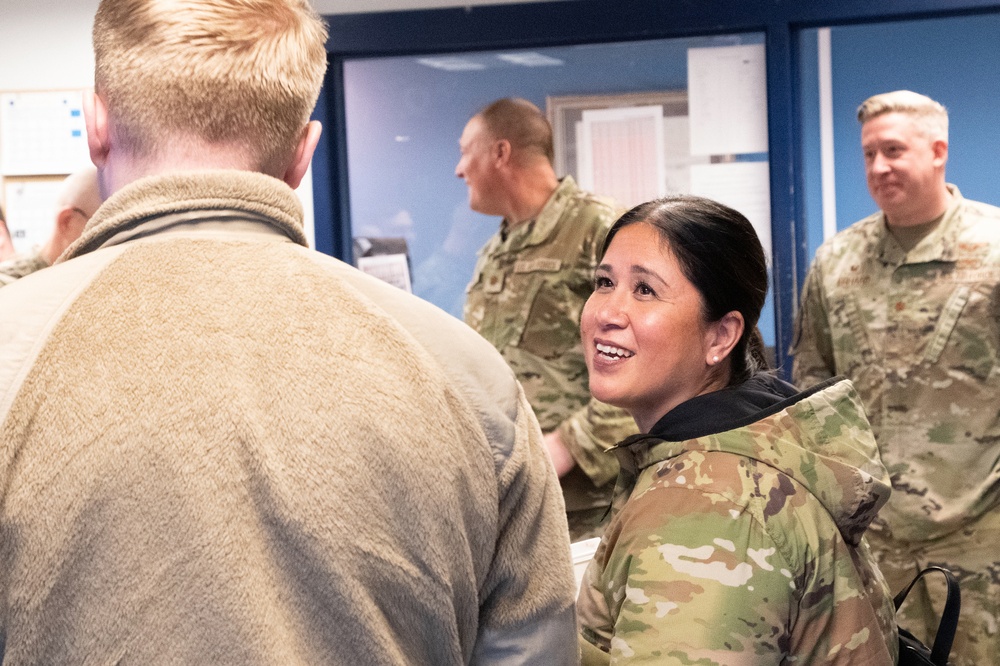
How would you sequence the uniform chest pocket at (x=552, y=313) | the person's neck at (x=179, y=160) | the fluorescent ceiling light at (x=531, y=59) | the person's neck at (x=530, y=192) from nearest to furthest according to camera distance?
the person's neck at (x=179, y=160) < the uniform chest pocket at (x=552, y=313) < the person's neck at (x=530, y=192) < the fluorescent ceiling light at (x=531, y=59)

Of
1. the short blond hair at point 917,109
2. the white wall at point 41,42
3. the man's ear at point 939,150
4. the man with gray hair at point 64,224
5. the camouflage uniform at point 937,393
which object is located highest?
the white wall at point 41,42

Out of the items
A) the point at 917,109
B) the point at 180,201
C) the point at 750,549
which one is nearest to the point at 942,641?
the point at 750,549

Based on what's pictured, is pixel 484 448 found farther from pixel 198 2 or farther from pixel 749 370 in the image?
pixel 749 370

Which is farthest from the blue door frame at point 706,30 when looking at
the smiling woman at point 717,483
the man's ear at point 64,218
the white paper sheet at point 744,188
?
the smiling woman at point 717,483

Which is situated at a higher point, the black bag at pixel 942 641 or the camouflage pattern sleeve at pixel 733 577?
the camouflage pattern sleeve at pixel 733 577

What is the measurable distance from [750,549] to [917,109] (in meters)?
2.18

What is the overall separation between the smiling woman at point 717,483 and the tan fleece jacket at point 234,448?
338mm

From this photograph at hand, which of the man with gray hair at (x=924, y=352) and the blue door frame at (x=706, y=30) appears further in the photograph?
the blue door frame at (x=706, y=30)

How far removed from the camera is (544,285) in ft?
8.86

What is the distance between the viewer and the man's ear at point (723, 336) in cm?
154

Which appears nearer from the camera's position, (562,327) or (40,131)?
(562,327)

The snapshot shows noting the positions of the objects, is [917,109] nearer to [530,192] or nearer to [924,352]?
[924,352]

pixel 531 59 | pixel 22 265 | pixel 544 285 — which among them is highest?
pixel 531 59

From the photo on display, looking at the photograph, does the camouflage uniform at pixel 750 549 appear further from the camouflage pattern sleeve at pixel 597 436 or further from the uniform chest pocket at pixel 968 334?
the uniform chest pocket at pixel 968 334
